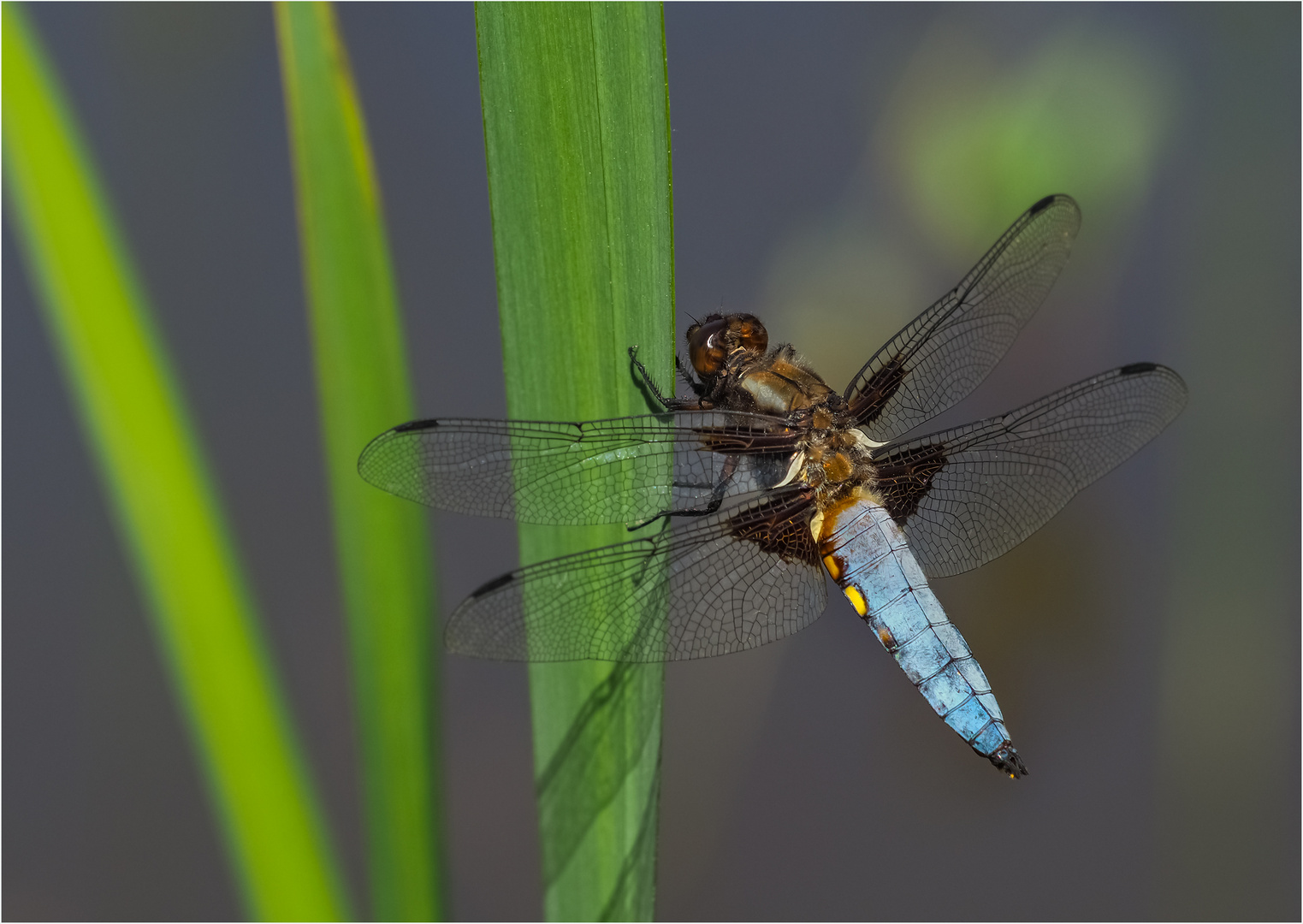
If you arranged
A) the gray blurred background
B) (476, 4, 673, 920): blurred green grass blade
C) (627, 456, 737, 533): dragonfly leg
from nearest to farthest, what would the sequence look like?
(476, 4, 673, 920): blurred green grass blade
(627, 456, 737, 533): dragonfly leg
the gray blurred background

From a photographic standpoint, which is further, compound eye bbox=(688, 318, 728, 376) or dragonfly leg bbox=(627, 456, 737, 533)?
compound eye bbox=(688, 318, 728, 376)

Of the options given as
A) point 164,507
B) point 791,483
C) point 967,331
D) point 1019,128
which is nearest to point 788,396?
point 791,483

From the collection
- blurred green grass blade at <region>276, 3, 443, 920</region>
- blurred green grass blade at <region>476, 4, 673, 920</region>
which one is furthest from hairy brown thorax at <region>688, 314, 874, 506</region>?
blurred green grass blade at <region>276, 3, 443, 920</region>

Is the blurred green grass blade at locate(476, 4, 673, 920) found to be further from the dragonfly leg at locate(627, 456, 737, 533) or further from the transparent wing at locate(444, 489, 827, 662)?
the dragonfly leg at locate(627, 456, 737, 533)

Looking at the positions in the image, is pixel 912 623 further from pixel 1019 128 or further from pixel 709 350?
pixel 1019 128

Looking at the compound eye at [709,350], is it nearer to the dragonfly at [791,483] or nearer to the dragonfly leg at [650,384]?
the dragonfly at [791,483]

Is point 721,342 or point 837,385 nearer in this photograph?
point 721,342

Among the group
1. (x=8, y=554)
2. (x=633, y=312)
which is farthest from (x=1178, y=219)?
(x=8, y=554)
